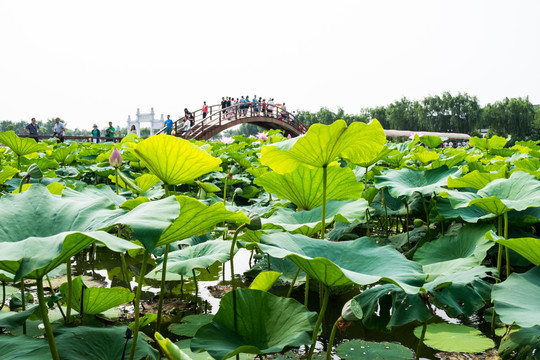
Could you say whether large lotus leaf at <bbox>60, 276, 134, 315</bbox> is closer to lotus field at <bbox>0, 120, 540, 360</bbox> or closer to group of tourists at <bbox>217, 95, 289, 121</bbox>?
lotus field at <bbox>0, 120, 540, 360</bbox>

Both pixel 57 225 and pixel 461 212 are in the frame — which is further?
pixel 461 212

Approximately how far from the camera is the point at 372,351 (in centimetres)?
128

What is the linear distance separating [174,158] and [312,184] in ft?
1.78

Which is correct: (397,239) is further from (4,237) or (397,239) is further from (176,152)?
(4,237)

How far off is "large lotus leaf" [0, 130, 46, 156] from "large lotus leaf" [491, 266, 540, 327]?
2.91 metres

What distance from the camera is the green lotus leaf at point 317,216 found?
131cm

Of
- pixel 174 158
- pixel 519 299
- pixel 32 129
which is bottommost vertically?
pixel 519 299

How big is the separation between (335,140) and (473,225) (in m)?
0.76

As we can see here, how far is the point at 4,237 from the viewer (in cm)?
86

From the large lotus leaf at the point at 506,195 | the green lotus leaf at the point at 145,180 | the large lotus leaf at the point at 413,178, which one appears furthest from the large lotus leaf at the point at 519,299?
the green lotus leaf at the point at 145,180

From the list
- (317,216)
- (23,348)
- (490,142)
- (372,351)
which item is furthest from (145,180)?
(490,142)

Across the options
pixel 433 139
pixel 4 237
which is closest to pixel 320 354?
pixel 4 237

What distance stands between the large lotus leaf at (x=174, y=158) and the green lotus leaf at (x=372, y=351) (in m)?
0.69

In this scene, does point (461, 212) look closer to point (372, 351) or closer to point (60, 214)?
point (372, 351)
